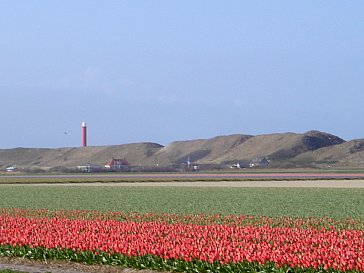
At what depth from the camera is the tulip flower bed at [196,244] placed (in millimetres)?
21422

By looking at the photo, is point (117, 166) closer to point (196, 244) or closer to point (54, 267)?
point (54, 267)

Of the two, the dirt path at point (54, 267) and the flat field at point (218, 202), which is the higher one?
the flat field at point (218, 202)

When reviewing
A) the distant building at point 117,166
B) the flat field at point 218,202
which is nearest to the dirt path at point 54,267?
the flat field at point 218,202

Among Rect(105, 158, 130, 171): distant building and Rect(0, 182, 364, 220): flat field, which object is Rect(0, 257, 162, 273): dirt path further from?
Rect(105, 158, 130, 171): distant building

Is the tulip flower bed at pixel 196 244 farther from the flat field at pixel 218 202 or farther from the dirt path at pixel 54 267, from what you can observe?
the flat field at pixel 218 202

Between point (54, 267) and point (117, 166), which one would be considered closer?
point (54, 267)

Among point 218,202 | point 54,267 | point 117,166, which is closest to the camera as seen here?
point 54,267

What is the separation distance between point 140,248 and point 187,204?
2441 cm

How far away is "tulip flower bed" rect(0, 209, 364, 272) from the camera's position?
2142 cm

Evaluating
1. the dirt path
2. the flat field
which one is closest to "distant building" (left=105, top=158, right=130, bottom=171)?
the flat field

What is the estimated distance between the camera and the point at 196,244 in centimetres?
2480

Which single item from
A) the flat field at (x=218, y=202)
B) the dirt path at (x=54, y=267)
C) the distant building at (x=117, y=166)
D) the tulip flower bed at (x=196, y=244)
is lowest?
the dirt path at (x=54, y=267)

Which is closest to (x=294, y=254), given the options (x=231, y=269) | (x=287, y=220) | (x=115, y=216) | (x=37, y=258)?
(x=231, y=269)

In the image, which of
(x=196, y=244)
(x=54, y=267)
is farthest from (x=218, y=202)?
(x=54, y=267)
